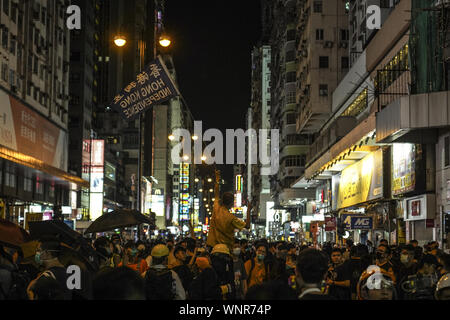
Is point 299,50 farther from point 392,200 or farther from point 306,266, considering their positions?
point 306,266

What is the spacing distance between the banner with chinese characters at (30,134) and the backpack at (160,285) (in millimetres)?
47667

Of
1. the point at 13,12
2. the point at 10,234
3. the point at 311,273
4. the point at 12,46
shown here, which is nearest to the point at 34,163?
the point at 12,46

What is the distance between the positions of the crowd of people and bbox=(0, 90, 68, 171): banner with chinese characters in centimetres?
4093

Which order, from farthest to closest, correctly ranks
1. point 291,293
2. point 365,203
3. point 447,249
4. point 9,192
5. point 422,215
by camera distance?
1. point 9,192
2. point 365,203
3. point 422,215
4. point 447,249
5. point 291,293

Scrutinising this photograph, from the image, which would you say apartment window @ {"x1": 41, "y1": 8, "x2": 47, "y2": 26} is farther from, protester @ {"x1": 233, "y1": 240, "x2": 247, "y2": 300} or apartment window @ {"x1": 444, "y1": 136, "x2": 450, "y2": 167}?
protester @ {"x1": 233, "y1": 240, "x2": 247, "y2": 300}

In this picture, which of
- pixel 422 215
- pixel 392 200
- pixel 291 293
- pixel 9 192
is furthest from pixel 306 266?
pixel 9 192

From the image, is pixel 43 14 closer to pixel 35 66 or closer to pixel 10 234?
pixel 35 66

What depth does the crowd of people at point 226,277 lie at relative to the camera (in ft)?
17.0

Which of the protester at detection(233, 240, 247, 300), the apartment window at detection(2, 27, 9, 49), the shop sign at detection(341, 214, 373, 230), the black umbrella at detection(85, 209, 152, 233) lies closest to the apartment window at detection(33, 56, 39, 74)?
the apartment window at detection(2, 27, 9, 49)

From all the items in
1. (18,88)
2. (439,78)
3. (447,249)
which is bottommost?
(447,249)

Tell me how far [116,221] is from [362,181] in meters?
28.4

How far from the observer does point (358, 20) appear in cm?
5222

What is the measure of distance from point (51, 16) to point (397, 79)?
142 feet

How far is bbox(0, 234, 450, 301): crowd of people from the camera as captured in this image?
518 cm
